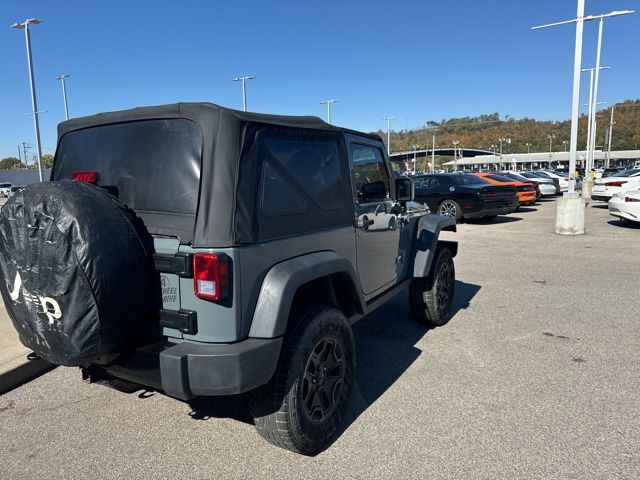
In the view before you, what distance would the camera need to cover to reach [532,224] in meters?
13.9

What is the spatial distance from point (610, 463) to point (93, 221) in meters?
3.03

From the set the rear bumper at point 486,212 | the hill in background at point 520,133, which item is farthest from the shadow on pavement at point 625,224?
the hill in background at point 520,133

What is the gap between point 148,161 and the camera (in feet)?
8.68

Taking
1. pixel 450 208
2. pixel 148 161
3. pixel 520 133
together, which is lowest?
pixel 450 208

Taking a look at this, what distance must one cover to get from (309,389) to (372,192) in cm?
163

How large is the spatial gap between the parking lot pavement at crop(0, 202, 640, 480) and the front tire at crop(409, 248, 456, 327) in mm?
145

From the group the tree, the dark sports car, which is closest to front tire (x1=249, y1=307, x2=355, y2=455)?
the dark sports car

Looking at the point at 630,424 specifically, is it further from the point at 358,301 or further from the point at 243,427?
the point at 243,427

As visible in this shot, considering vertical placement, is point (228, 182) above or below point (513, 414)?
above

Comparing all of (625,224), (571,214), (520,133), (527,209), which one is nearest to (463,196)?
(571,214)

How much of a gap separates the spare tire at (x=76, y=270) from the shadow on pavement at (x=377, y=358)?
1.13 meters

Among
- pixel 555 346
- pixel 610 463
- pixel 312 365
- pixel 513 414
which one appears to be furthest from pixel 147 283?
pixel 555 346

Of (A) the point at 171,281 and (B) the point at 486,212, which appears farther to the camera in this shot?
(B) the point at 486,212

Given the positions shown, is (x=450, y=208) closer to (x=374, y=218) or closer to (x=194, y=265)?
(x=374, y=218)
